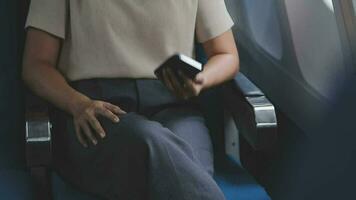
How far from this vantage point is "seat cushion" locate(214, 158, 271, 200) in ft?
5.01

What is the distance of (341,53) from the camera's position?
188cm

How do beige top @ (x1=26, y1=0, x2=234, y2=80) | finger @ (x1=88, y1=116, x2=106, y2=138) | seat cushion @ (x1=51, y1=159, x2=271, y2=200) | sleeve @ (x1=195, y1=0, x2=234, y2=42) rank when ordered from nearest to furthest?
finger @ (x1=88, y1=116, x2=106, y2=138)
seat cushion @ (x1=51, y1=159, x2=271, y2=200)
beige top @ (x1=26, y1=0, x2=234, y2=80)
sleeve @ (x1=195, y1=0, x2=234, y2=42)

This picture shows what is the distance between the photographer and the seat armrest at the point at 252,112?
1.47 metres

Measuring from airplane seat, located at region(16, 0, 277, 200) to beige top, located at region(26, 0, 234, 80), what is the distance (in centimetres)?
16

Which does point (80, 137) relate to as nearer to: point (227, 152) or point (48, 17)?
point (48, 17)

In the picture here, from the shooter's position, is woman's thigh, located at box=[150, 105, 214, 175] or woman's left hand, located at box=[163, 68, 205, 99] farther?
woman's thigh, located at box=[150, 105, 214, 175]

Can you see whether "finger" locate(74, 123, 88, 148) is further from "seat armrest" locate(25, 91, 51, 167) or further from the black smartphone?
the black smartphone

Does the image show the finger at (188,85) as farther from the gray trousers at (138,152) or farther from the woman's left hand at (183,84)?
the gray trousers at (138,152)

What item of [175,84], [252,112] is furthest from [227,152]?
[175,84]

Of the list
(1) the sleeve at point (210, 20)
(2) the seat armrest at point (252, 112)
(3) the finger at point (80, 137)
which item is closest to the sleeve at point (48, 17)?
(3) the finger at point (80, 137)

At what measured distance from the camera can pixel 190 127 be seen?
5.30ft

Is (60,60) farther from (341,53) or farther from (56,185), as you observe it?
(341,53)

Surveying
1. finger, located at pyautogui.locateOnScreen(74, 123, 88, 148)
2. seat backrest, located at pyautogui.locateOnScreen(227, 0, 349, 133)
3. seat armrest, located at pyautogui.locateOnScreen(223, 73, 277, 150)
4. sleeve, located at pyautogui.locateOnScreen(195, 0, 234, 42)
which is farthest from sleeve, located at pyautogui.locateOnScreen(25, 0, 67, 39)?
seat backrest, located at pyautogui.locateOnScreen(227, 0, 349, 133)

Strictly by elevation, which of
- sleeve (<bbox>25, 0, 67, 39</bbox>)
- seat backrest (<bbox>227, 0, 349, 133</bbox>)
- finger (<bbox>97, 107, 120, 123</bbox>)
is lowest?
seat backrest (<bbox>227, 0, 349, 133</bbox>)
